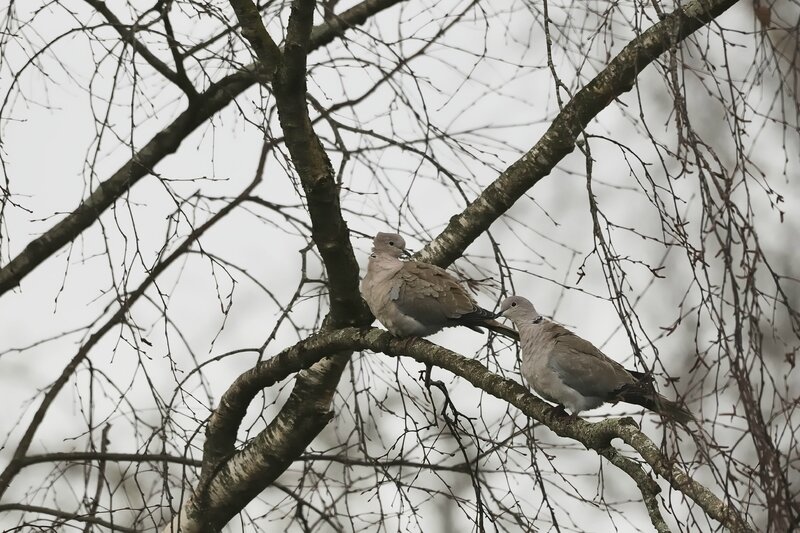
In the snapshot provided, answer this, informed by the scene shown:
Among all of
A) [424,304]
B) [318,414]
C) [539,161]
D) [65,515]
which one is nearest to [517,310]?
[424,304]

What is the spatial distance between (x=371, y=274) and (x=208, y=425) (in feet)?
3.36

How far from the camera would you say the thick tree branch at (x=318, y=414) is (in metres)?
2.57

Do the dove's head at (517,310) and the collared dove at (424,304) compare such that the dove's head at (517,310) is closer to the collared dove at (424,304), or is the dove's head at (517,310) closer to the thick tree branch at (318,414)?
the collared dove at (424,304)

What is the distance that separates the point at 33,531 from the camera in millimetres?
3828

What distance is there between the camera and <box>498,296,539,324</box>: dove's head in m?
4.45

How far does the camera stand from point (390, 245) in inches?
190

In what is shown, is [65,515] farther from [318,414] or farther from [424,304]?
[424,304]

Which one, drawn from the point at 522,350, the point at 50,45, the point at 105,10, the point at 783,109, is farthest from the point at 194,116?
the point at 783,109

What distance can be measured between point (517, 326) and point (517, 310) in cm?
7

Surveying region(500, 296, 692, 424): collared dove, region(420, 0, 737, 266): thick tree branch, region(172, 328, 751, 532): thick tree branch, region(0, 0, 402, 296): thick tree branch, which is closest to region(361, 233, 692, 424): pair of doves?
region(500, 296, 692, 424): collared dove

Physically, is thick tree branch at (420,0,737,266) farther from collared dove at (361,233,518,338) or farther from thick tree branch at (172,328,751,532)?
thick tree branch at (172,328,751,532)

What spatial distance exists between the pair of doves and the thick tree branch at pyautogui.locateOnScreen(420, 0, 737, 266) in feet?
0.51

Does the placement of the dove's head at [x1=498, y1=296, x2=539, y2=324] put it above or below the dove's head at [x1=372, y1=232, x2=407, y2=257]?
below

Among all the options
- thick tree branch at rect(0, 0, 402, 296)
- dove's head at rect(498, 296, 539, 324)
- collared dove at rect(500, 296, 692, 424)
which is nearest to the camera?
collared dove at rect(500, 296, 692, 424)
